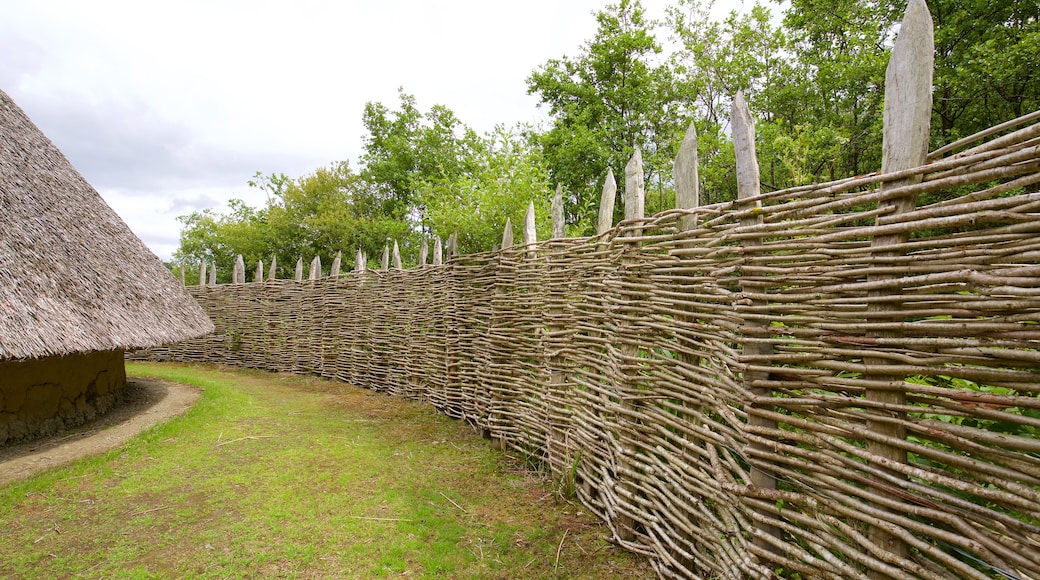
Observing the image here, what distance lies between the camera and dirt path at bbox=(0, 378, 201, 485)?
12.7ft

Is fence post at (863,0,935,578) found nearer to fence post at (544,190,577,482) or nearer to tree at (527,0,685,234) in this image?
fence post at (544,190,577,482)

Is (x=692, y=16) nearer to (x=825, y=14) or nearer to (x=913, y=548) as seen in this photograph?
(x=825, y=14)

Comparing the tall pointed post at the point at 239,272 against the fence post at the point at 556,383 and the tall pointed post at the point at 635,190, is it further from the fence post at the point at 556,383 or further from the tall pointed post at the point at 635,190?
the tall pointed post at the point at 635,190

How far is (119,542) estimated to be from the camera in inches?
106

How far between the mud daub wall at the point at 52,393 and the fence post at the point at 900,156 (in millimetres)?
6390

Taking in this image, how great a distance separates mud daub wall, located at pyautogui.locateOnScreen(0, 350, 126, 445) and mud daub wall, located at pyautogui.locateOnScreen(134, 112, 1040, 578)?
5074 mm

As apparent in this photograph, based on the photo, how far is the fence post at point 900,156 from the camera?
4.12ft

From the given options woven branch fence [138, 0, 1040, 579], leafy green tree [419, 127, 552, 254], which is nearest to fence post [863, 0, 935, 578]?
woven branch fence [138, 0, 1040, 579]

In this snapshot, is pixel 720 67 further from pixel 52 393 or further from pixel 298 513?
pixel 52 393

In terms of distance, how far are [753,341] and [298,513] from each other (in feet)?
9.84

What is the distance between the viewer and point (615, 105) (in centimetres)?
1644

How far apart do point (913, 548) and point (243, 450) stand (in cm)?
481

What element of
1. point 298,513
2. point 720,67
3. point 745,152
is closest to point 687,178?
point 745,152

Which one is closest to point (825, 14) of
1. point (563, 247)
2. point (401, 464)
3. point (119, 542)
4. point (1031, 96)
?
point (1031, 96)
